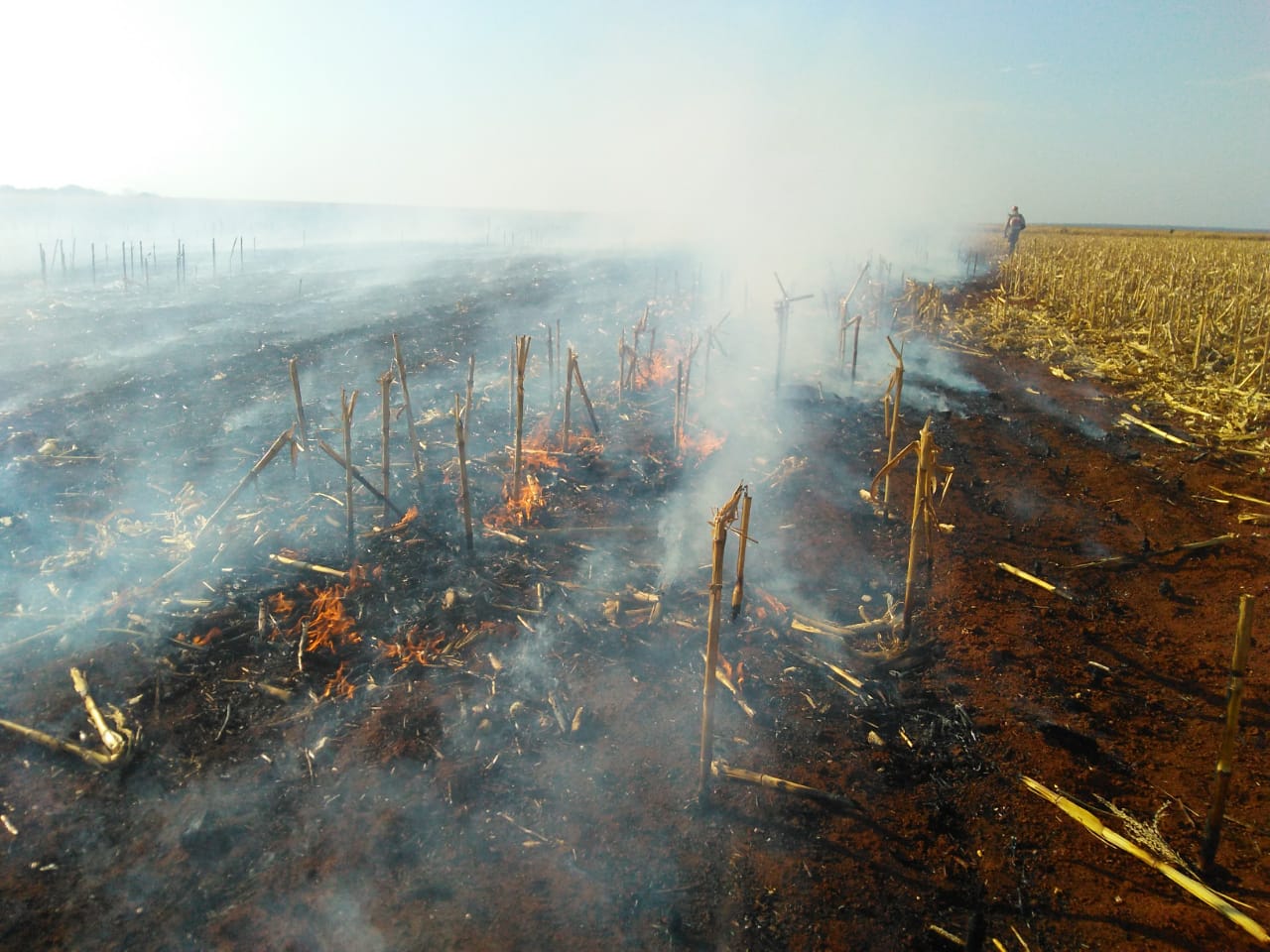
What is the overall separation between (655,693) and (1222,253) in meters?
32.1

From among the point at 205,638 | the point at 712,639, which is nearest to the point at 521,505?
the point at 205,638

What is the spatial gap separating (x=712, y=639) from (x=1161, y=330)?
15.9m

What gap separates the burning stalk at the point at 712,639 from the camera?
3.92 m

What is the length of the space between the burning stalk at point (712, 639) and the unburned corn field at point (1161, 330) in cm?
978

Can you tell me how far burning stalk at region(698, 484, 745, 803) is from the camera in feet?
12.9

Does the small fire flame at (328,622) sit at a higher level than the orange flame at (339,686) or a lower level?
higher

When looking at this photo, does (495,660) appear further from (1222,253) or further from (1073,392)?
(1222,253)

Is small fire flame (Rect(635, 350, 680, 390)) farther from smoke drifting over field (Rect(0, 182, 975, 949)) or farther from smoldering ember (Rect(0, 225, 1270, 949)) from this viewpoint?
Result: smoldering ember (Rect(0, 225, 1270, 949))

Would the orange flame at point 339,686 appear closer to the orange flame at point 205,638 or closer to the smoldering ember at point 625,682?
the smoldering ember at point 625,682

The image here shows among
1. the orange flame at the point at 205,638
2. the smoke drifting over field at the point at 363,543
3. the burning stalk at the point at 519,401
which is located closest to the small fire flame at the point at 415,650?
the smoke drifting over field at the point at 363,543

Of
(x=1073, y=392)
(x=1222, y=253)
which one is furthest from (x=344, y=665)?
(x=1222, y=253)

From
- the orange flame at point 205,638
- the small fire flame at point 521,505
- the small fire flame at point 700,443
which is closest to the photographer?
the orange flame at point 205,638

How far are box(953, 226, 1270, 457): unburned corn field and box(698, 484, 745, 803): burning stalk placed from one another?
9.78 metres

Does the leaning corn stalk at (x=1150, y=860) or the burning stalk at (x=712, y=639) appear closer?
the leaning corn stalk at (x=1150, y=860)
